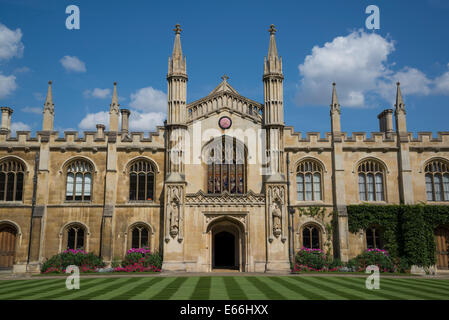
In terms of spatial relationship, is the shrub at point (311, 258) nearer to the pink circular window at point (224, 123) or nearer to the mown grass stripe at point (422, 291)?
the mown grass stripe at point (422, 291)

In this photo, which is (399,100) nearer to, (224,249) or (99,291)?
(224,249)

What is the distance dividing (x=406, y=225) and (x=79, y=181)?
23202mm

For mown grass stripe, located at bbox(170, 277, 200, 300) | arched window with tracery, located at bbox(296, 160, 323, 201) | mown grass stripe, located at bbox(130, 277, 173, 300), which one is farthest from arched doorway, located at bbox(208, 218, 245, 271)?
mown grass stripe, located at bbox(130, 277, 173, 300)

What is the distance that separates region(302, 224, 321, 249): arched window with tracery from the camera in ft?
89.5

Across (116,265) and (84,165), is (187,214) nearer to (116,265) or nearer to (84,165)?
(116,265)

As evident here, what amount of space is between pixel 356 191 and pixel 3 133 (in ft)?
85.7

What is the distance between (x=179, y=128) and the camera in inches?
1077

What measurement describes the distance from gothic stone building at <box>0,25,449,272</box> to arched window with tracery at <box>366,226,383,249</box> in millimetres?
70

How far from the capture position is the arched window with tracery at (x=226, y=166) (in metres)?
27.7

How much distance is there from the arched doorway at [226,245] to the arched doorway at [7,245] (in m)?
13.9

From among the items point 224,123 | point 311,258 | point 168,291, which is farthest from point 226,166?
point 168,291

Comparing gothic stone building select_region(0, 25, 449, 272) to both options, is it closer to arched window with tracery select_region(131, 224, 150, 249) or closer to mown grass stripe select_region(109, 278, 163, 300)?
arched window with tracery select_region(131, 224, 150, 249)

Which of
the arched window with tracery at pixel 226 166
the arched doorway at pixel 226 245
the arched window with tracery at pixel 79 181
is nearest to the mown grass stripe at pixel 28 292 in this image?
the arched window with tracery at pixel 79 181

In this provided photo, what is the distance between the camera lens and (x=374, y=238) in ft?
89.7
